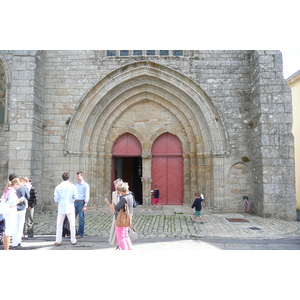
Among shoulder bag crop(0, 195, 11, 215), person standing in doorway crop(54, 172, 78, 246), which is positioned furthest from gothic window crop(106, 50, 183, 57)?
shoulder bag crop(0, 195, 11, 215)

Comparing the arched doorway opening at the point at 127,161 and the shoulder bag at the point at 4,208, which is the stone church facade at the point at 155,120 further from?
the shoulder bag at the point at 4,208

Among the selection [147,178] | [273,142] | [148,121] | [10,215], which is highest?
[148,121]

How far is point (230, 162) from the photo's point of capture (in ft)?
27.7

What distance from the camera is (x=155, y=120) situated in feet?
30.8

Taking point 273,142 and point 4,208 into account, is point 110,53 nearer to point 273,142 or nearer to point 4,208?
point 273,142

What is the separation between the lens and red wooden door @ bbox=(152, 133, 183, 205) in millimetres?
9344

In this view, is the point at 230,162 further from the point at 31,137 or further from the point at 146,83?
the point at 31,137

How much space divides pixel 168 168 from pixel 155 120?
74.8 inches

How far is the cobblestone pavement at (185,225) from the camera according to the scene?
5.55 m

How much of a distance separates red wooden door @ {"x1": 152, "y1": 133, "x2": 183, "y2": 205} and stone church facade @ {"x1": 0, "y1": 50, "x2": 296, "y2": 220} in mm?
38

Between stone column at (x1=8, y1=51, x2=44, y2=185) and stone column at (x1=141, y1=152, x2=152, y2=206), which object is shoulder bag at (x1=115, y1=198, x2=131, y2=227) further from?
stone column at (x1=141, y1=152, x2=152, y2=206)

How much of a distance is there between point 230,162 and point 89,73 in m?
5.83

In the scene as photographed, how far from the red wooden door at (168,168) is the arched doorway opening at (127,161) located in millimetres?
767

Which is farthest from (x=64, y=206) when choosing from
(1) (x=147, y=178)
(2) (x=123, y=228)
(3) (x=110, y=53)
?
(3) (x=110, y=53)
